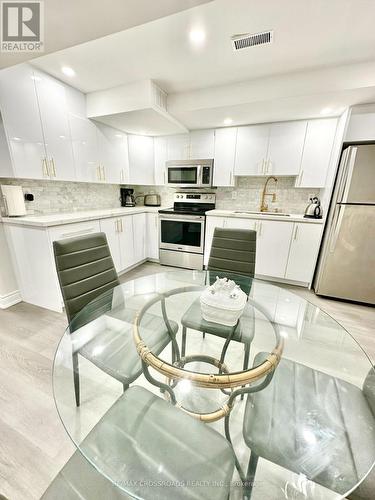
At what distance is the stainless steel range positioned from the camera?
328cm

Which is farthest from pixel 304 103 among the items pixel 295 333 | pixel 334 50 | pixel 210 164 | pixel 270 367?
pixel 270 367

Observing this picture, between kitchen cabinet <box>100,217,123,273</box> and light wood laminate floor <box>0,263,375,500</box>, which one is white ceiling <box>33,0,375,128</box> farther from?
light wood laminate floor <box>0,263,375,500</box>

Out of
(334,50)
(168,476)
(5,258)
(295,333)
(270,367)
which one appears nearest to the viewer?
(168,476)

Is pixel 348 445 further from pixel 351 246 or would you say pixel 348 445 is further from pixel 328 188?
pixel 328 188

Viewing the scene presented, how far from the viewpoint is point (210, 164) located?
3258 mm

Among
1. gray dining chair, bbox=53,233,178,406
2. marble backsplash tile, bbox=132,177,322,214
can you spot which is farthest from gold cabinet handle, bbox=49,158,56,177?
marble backsplash tile, bbox=132,177,322,214

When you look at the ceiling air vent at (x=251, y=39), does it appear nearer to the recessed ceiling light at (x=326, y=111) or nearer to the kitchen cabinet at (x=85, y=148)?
the recessed ceiling light at (x=326, y=111)

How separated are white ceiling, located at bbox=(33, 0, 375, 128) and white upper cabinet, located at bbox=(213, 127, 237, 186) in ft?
1.40

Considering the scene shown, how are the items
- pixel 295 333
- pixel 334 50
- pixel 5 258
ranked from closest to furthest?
pixel 295 333
pixel 334 50
pixel 5 258

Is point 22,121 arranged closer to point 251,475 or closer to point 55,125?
point 55,125

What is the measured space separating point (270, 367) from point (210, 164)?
10.1ft

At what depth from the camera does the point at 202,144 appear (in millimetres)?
3295

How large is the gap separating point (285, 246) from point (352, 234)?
75 cm

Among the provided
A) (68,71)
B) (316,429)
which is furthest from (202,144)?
(316,429)
